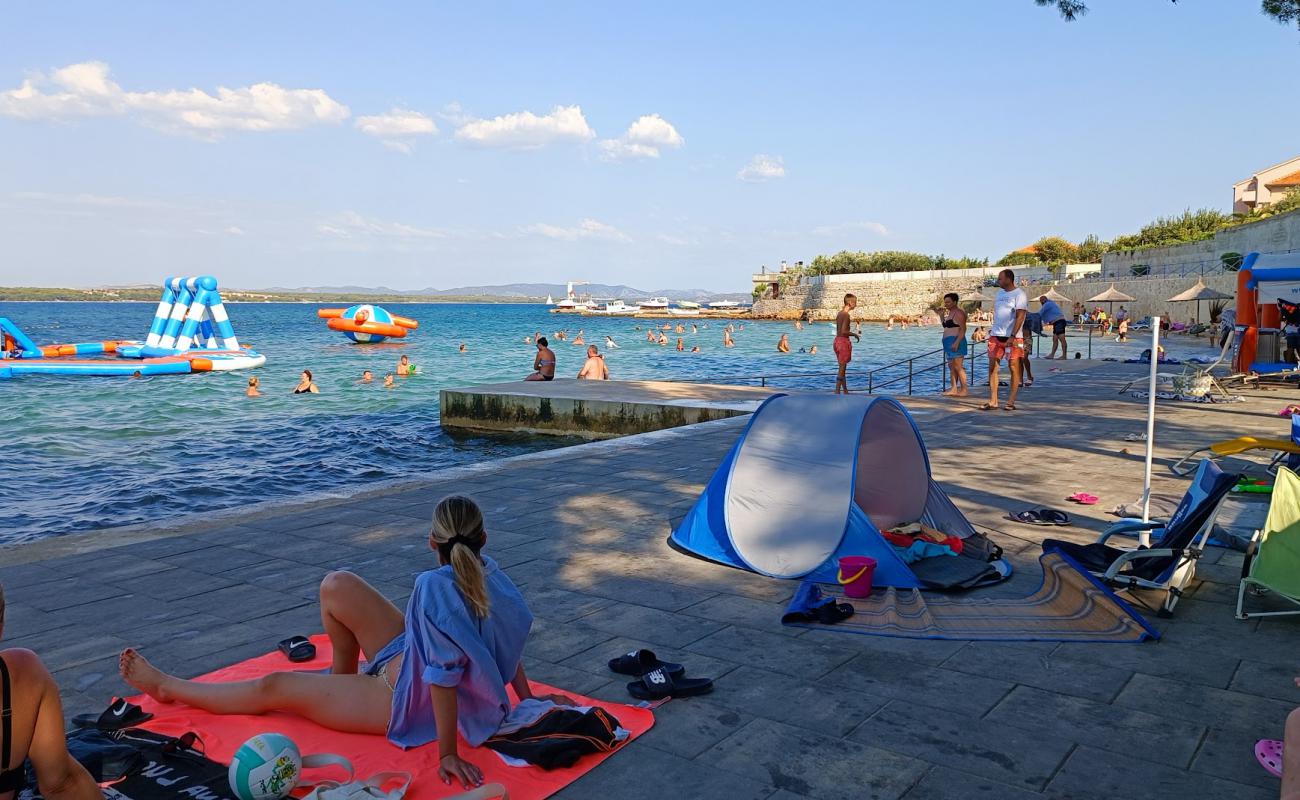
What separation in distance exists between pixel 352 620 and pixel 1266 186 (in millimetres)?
75455

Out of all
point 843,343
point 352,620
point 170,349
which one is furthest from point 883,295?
point 352,620

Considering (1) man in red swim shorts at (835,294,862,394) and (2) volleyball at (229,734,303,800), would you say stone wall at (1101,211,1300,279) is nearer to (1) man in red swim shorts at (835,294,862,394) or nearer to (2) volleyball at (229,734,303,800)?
(1) man in red swim shorts at (835,294,862,394)

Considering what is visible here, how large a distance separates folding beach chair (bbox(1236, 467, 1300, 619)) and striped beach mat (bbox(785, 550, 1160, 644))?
0.64 m

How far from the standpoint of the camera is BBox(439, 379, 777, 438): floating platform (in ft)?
47.6

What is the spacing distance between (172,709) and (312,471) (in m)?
11.2

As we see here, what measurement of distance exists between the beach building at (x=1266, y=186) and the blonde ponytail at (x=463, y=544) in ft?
239

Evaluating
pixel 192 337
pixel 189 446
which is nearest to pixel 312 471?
pixel 189 446

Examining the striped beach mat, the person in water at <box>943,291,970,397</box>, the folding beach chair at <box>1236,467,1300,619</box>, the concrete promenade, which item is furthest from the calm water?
the folding beach chair at <box>1236,467,1300,619</box>

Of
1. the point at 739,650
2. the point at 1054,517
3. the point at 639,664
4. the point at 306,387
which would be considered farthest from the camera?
the point at 306,387

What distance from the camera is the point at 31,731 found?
2.50 m

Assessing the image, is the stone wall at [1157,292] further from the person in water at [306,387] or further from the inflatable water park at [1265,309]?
the person in water at [306,387]

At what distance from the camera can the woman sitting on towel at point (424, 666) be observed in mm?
3203

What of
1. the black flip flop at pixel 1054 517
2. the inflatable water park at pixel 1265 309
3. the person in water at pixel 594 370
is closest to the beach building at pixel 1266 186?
the inflatable water park at pixel 1265 309

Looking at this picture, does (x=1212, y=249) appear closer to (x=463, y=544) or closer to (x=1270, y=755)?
(x=1270, y=755)
